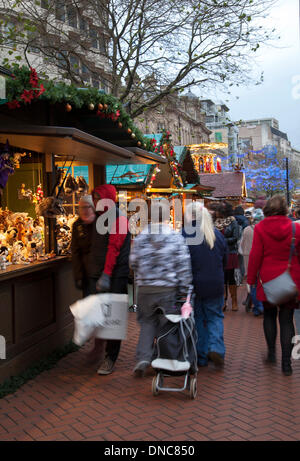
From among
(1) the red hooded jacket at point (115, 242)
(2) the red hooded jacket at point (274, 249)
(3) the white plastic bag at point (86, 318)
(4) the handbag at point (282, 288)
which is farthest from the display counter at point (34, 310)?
(4) the handbag at point (282, 288)

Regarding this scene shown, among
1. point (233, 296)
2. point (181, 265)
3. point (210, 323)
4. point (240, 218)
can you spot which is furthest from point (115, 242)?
point (240, 218)

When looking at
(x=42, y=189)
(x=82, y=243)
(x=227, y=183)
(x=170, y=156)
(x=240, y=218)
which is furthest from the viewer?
(x=227, y=183)

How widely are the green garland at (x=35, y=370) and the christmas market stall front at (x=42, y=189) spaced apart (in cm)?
8

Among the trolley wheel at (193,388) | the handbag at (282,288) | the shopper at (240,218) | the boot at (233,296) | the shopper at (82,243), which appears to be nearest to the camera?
the trolley wheel at (193,388)

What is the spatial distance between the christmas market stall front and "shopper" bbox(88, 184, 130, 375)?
2.48 ft

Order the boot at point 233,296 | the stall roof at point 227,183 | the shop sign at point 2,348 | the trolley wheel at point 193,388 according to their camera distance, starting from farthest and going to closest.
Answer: the stall roof at point 227,183 < the boot at point 233,296 < the shop sign at point 2,348 < the trolley wheel at point 193,388

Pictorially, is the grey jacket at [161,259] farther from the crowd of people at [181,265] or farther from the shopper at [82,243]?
the shopper at [82,243]

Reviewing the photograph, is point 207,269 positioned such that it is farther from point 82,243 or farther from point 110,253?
point 82,243

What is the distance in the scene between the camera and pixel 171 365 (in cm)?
472

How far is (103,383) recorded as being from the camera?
17.1 ft

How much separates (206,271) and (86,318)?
1424 millimetres

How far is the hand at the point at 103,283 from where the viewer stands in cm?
522

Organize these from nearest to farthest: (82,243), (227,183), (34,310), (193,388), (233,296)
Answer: (193,388) → (82,243) → (34,310) → (233,296) → (227,183)

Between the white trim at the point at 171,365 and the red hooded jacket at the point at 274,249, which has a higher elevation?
the red hooded jacket at the point at 274,249
